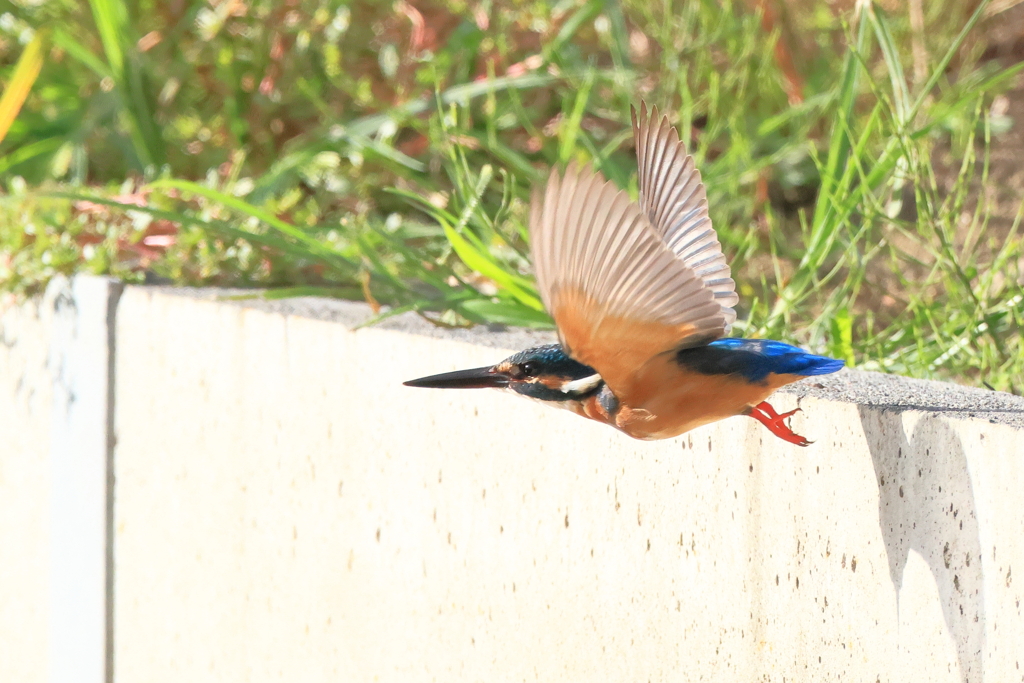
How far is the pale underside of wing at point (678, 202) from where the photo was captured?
1129mm

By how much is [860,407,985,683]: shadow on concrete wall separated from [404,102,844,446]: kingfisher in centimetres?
9

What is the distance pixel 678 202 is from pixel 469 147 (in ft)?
5.03

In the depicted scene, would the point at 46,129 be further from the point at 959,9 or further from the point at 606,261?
the point at 606,261

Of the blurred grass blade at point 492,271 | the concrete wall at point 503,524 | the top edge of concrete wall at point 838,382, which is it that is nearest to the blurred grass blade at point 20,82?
the concrete wall at point 503,524

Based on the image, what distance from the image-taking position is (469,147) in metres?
2.62

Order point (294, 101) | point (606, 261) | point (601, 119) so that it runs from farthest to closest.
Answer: point (294, 101) → point (601, 119) → point (606, 261)

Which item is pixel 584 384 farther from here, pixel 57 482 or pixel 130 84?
pixel 130 84

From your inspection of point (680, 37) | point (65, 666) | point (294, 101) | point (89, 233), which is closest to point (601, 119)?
point (680, 37)

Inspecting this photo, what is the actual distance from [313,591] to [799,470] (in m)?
0.99

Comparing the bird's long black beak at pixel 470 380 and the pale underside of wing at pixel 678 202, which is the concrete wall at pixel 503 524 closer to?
the pale underside of wing at pixel 678 202

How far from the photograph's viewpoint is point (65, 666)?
2.40 meters

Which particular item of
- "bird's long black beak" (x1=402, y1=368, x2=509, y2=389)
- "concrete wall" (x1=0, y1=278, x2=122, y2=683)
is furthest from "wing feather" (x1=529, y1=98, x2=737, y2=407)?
"concrete wall" (x1=0, y1=278, x2=122, y2=683)

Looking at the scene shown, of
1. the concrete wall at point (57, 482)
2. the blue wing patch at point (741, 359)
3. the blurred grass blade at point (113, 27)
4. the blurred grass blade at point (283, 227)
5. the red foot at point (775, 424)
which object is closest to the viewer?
the blue wing patch at point (741, 359)

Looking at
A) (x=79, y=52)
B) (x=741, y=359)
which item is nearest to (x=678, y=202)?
(x=741, y=359)
